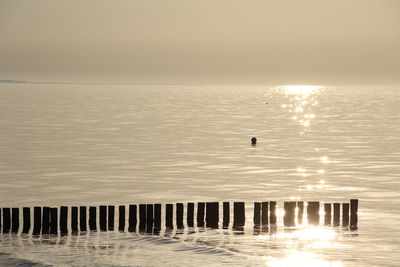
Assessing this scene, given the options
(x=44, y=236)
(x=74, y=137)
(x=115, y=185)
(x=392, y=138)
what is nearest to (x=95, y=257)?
(x=44, y=236)

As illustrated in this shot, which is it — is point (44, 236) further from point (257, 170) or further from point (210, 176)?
point (257, 170)

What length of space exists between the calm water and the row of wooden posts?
2.15ft

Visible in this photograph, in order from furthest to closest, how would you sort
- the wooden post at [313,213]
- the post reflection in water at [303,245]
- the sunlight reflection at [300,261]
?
the wooden post at [313,213] → the post reflection in water at [303,245] → the sunlight reflection at [300,261]

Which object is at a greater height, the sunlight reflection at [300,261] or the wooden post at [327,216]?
the wooden post at [327,216]

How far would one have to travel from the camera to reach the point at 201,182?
189 ft

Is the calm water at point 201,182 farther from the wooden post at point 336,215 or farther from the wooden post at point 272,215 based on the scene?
the wooden post at point 272,215

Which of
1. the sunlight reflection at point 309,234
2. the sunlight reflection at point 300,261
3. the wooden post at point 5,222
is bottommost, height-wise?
the sunlight reflection at point 300,261

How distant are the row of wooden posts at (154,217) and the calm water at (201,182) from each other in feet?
2.15

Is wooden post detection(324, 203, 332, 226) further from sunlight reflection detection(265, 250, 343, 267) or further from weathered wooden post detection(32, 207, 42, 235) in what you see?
weathered wooden post detection(32, 207, 42, 235)

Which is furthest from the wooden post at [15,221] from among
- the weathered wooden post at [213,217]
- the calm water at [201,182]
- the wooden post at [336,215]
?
the wooden post at [336,215]

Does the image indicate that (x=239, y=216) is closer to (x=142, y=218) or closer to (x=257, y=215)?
(x=257, y=215)

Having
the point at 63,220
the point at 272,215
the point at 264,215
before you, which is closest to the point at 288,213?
the point at 272,215

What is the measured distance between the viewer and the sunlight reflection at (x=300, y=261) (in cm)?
3256

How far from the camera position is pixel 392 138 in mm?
106062
